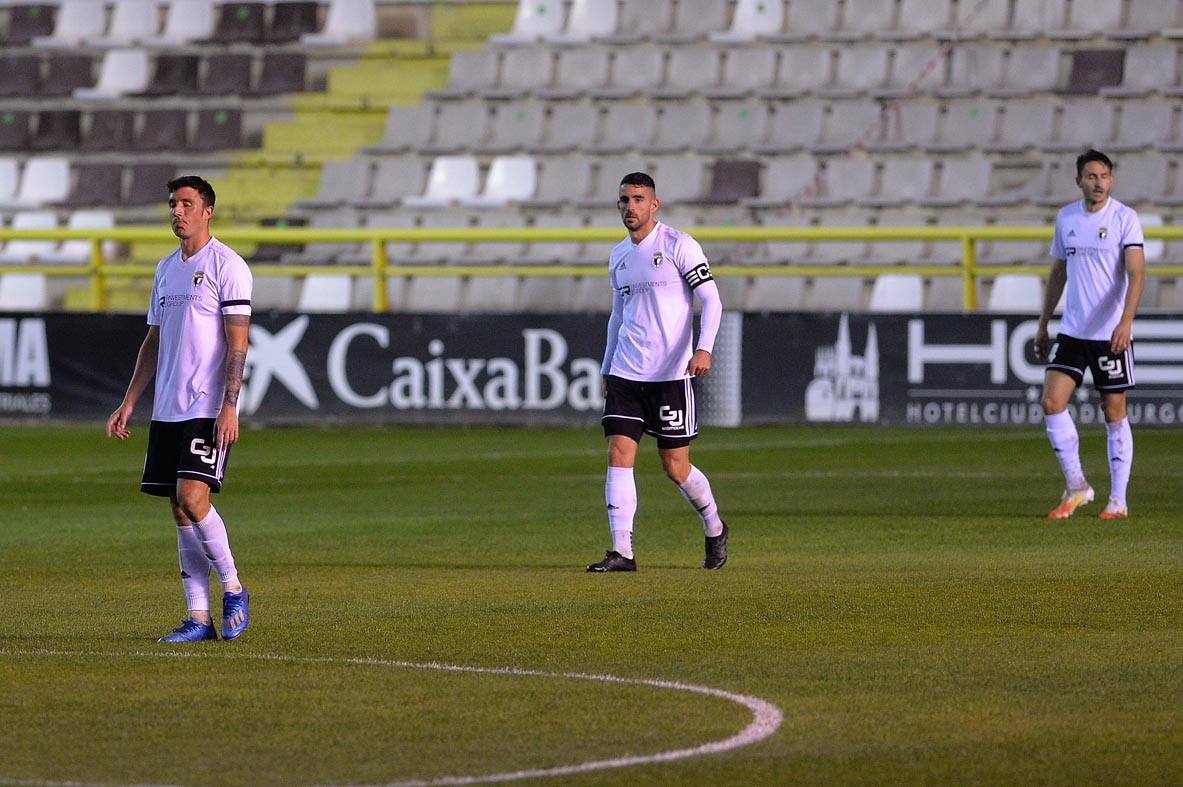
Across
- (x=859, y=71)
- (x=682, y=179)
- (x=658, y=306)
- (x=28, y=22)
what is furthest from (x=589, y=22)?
(x=658, y=306)

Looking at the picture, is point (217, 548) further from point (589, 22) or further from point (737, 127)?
point (589, 22)

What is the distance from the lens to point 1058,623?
27.1ft

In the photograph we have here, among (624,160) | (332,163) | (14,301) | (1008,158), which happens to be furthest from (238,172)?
(1008,158)

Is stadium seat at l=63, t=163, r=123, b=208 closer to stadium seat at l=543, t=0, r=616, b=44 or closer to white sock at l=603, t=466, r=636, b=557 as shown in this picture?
stadium seat at l=543, t=0, r=616, b=44

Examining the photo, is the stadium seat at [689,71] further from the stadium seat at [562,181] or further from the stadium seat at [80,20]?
the stadium seat at [80,20]

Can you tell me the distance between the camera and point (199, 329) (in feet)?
26.5

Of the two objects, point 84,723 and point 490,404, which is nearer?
point 84,723

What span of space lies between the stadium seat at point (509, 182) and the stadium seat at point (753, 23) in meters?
2.90

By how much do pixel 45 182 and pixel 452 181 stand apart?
574 centimetres

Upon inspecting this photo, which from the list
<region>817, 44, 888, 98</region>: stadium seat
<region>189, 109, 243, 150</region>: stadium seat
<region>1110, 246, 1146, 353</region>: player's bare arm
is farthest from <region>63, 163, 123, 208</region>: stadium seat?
<region>1110, 246, 1146, 353</region>: player's bare arm

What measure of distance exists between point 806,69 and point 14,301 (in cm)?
1007

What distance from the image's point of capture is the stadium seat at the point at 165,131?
91.1 ft

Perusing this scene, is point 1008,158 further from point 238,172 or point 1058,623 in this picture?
point 1058,623

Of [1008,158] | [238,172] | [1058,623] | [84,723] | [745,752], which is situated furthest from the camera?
[238,172]
